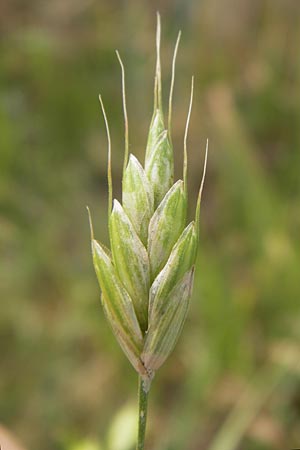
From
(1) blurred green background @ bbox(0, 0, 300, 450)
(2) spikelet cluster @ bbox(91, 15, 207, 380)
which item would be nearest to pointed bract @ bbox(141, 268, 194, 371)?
(2) spikelet cluster @ bbox(91, 15, 207, 380)

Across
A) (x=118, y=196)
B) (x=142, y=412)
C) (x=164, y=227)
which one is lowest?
(x=118, y=196)

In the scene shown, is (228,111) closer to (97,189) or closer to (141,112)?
(141,112)

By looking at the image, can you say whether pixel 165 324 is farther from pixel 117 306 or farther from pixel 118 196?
pixel 118 196

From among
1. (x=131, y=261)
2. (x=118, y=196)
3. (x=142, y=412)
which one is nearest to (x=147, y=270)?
(x=131, y=261)

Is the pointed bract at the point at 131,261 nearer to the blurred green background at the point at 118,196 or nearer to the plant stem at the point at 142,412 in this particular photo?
the plant stem at the point at 142,412

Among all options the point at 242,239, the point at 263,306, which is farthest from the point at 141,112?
the point at 263,306

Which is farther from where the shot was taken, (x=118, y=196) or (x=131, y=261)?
(x=118, y=196)

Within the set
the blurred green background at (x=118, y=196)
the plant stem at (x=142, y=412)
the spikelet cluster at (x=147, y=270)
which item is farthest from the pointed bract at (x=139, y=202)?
the blurred green background at (x=118, y=196)
